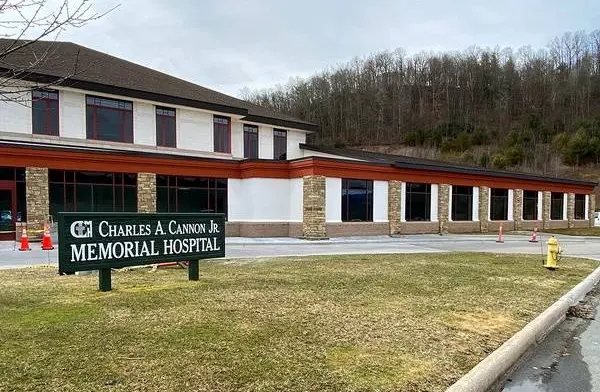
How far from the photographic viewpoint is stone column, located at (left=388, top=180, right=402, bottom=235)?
28594 millimetres

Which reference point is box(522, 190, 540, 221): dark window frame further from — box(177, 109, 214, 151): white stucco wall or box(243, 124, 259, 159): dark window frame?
box(177, 109, 214, 151): white stucco wall

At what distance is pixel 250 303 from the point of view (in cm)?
718

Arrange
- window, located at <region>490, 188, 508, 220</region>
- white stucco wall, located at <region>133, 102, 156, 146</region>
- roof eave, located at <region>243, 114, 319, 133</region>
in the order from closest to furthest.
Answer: white stucco wall, located at <region>133, 102, 156, 146</region>, roof eave, located at <region>243, 114, 319, 133</region>, window, located at <region>490, 188, 508, 220</region>

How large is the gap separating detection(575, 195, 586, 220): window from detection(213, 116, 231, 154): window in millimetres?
33388

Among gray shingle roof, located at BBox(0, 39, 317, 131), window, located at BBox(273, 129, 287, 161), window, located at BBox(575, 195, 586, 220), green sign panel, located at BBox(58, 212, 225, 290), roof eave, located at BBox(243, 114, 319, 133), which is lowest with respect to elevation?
window, located at BBox(575, 195, 586, 220)

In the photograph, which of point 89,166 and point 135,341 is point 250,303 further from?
point 89,166

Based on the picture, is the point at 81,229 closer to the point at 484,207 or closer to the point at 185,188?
the point at 185,188

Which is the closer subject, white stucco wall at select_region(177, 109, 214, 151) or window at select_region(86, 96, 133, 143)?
window at select_region(86, 96, 133, 143)

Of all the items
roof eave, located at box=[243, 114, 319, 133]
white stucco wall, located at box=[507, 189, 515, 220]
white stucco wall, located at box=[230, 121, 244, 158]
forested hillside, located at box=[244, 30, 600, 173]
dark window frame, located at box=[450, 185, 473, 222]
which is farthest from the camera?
forested hillside, located at box=[244, 30, 600, 173]

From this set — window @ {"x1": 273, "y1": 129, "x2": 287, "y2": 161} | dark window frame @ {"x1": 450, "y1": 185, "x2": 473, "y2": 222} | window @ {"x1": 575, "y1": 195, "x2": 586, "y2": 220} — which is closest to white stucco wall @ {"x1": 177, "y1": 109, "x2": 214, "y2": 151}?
window @ {"x1": 273, "y1": 129, "x2": 287, "y2": 161}

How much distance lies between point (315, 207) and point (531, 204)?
22656 mm

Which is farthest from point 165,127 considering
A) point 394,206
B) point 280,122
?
point 394,206

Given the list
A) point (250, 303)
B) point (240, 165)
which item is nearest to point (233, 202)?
point (240, 165)

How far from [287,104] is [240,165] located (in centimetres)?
5735
